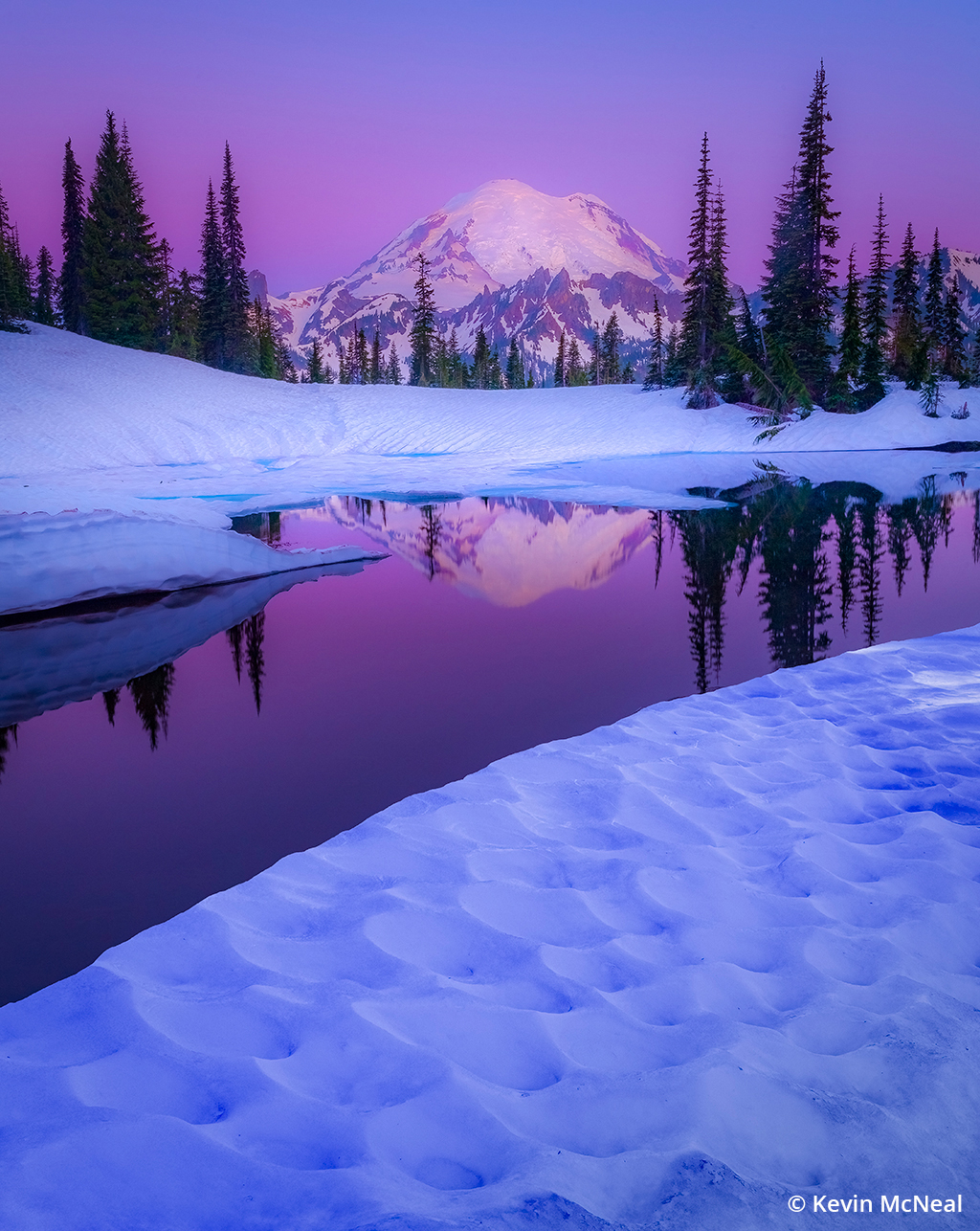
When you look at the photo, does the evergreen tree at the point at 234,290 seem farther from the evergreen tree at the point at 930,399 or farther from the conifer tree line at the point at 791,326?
the evergreen tree at the point at 930,399

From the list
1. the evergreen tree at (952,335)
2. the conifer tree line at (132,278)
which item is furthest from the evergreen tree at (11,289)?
the evergreen tree at (952,335)

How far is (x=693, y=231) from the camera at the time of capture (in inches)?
1355

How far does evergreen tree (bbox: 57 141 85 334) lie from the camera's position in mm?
45031

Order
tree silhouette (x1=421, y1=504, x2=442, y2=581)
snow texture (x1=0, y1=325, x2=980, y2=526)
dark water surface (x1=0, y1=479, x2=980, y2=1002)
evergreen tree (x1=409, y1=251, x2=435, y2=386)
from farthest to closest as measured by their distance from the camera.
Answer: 1. evergreen tree (x1=409, y1=251, x2=435, y2=386)
2. snow texture (x1=0, y1=325, x2=980, y2=526)
3. tree silhouette (x1=421, y1=504, x2=442, y2=581)
4. dark water surface (x1=0, y1=479, x2=980, y2=1002)

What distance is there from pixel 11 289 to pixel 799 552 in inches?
1929

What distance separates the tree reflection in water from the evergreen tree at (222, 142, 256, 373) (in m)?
38.6

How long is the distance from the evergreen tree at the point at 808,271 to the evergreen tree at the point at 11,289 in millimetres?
32941

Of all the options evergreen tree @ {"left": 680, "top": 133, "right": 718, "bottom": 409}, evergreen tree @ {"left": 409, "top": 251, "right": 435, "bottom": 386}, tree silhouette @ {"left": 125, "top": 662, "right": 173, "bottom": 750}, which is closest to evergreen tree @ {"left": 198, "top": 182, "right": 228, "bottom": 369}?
evergreen tree @ {"left": 409, "top": 251, "right": 435, "bottom": 386}

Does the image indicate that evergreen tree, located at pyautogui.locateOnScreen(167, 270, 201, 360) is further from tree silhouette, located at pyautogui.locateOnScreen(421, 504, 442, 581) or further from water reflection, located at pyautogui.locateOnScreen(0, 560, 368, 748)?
water reflection, located at pyautogui.locateOnScreen(0, 560, 368, 748)

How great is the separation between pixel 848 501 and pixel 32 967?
53.8 ft

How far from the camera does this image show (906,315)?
137ft

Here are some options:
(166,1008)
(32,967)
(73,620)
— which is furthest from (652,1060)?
(73,620)

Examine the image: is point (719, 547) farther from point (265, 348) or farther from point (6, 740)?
point (265, 348)

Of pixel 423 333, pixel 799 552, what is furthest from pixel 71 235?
pixel 799 552
